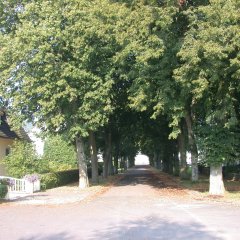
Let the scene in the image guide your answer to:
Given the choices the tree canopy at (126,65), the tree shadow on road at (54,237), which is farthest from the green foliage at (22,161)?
the tree shadow on road at (54,237)

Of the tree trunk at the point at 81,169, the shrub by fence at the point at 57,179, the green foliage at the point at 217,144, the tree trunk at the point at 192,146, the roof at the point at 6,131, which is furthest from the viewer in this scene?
the roof at the point at 6,131

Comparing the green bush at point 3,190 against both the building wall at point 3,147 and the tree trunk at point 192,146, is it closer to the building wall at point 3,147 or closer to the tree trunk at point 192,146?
the tree trunk at point 192,146

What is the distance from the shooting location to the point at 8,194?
25.7 metres

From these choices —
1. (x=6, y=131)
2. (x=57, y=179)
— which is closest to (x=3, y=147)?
(x=6, y=131)

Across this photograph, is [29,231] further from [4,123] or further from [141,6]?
[4,123]

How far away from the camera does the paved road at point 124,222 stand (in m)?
11.9

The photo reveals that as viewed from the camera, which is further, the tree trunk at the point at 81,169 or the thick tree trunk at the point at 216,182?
the tree trunk at the point at 81,169

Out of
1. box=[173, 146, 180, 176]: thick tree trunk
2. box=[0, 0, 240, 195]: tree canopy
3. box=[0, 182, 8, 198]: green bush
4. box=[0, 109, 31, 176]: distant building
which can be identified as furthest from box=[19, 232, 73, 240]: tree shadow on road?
box=[173, 146, 180, 176]: thick tree trunk

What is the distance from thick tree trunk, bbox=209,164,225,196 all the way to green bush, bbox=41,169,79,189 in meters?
12.2

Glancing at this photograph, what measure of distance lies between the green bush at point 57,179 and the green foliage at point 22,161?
1090mm

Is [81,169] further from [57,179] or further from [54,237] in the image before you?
[54,237]

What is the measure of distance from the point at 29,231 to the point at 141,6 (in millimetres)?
13920

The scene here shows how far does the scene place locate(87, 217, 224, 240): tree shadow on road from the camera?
37.8 ft

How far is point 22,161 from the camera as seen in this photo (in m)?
32.5
